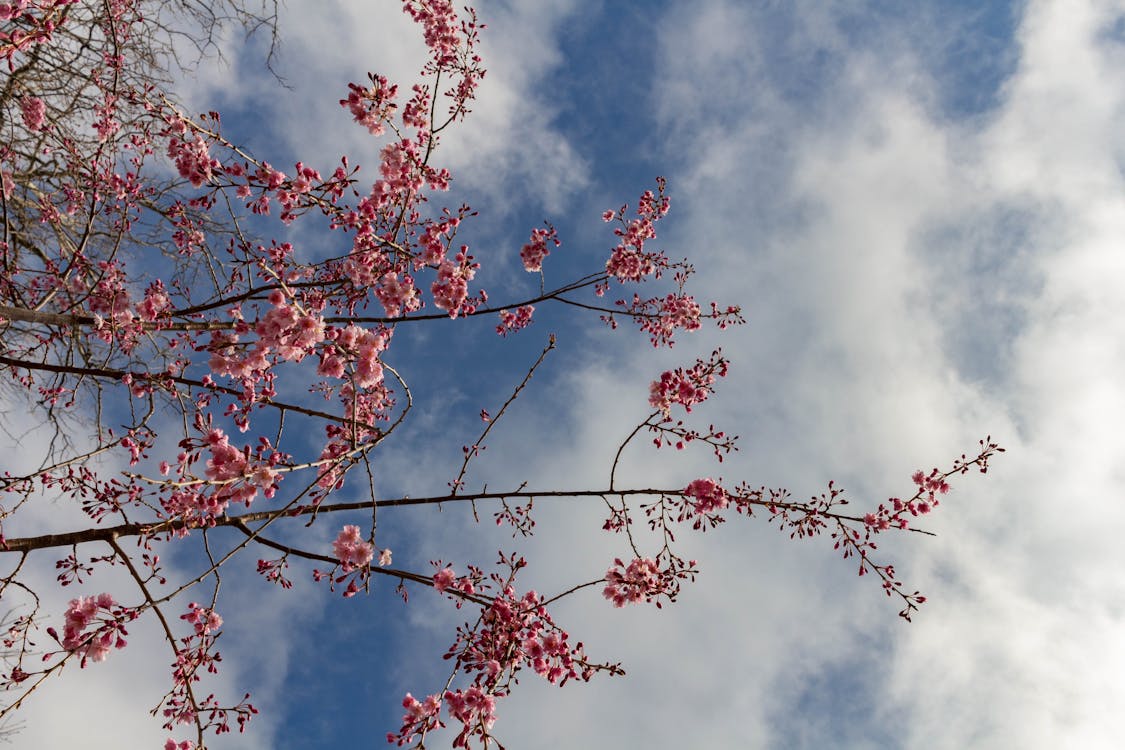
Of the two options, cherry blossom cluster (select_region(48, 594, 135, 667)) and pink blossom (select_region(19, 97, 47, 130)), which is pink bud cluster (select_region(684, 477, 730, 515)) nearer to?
cherry blossom cluster (select_region(48, 594, 135, 667))

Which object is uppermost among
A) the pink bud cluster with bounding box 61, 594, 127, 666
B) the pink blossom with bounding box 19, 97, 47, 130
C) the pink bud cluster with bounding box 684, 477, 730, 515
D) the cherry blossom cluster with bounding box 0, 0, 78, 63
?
the pink blossom with bounding box 19, 97, 47, 130

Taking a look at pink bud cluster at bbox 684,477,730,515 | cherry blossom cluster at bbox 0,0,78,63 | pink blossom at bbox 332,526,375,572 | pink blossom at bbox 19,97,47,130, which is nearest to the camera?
cherry blossom cluster at bbox 0,0,78,63

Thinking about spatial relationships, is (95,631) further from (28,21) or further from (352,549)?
(28,21)

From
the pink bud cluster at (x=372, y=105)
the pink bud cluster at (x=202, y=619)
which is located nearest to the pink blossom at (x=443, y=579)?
the pink bud cluster at (x=202, y=619)

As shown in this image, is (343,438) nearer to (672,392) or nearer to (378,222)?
(378,222)

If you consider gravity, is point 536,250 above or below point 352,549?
above

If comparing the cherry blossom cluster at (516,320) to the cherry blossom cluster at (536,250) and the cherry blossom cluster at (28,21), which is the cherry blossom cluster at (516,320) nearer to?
the cherry blossom cluster at (536,250)

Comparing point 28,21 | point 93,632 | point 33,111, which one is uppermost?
point 33,111

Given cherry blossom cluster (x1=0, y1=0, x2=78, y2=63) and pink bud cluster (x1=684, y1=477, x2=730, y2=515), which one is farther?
pink bud cluster (x1=684, y1=477, x2=730, y2=515)

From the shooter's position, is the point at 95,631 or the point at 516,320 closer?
the point at 95,631

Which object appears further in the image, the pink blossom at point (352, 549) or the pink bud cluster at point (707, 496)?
the pink bud cluster at point (707, 496)

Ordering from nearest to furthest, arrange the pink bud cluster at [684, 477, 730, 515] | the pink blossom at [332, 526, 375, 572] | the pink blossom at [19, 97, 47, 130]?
the pink blossom at [332, 526, 375, 572] → the pink bud cluster at [684, 477, 730, 515] → the pink blossom at [19, 97, 47, 130]

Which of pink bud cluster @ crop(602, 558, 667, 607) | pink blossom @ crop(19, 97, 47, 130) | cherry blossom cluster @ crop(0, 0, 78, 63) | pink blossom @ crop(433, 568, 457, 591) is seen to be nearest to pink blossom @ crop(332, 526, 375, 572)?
pink blossom @ crop(433, 568, 457, 591)

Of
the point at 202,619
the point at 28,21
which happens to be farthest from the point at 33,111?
the point at 202,619
